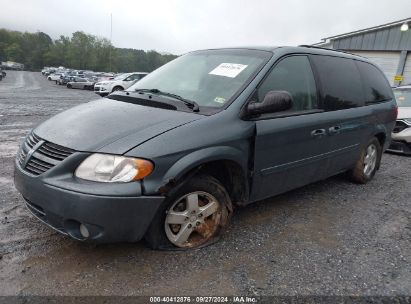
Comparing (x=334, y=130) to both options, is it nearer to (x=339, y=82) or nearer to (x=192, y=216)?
(x=339, y=82)

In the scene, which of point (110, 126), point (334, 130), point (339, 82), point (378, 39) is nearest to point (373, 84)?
point (339, 82)

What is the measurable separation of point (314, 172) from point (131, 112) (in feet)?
6.88

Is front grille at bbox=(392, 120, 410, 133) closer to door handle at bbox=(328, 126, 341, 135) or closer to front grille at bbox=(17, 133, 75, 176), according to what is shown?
door handle at bbox=(328, 126, 341, 135)

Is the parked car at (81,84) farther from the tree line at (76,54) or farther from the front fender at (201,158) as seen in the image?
the tree line at (76,54)

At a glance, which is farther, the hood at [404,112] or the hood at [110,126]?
the hood at [404,112]

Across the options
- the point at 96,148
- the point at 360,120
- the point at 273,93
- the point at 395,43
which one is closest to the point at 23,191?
the point at 96,148

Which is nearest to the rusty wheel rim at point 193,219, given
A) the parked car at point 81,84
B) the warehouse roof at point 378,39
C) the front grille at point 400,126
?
the front grille at point 400,126

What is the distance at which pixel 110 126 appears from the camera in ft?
8.70

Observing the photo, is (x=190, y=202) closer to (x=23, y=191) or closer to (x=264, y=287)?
(x=264, y=287)

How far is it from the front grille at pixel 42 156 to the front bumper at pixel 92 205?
0.06 m

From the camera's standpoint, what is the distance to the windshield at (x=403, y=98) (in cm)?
788

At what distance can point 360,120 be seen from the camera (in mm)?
4344

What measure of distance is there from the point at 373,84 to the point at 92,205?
13.6ft

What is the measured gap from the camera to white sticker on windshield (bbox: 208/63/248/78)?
3248 millimetres
